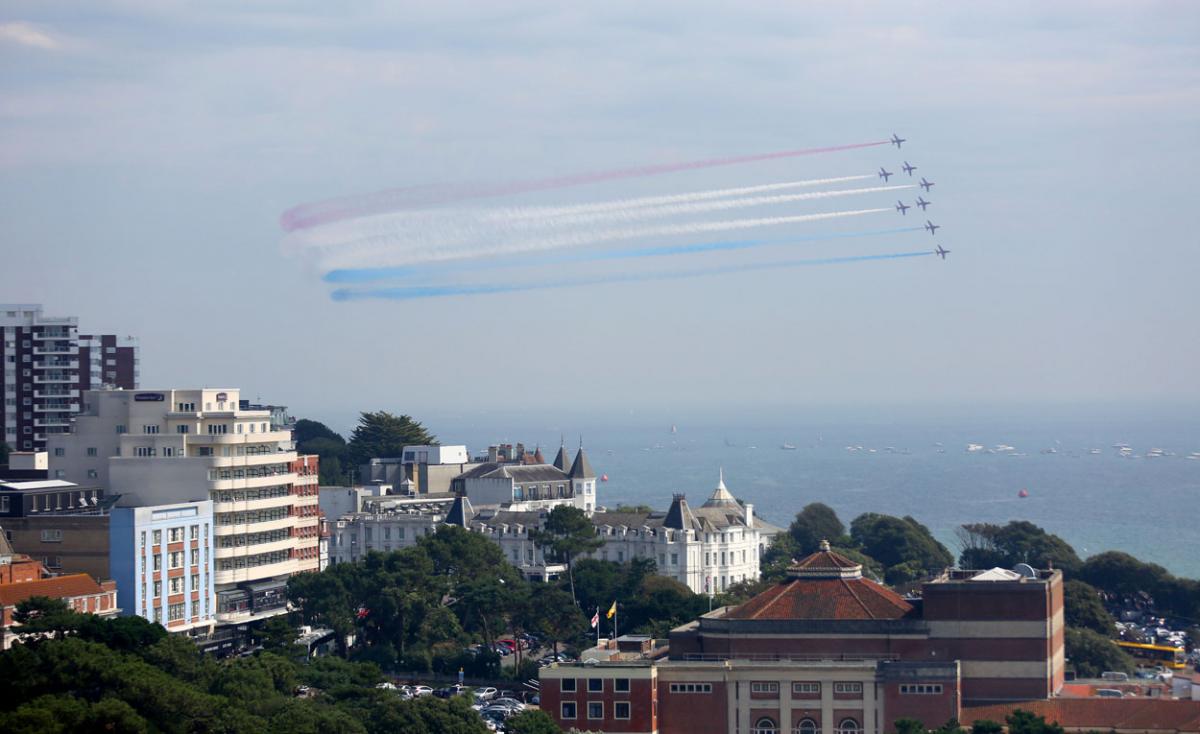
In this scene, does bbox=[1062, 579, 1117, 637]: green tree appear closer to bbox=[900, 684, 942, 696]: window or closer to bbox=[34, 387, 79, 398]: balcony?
bbox=[900, 684, 942, 696]: window

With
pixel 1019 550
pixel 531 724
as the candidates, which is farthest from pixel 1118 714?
pixel 1019 550

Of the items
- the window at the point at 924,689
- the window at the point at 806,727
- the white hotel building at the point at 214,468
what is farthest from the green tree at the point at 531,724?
the white hotel building at the point at 214,468

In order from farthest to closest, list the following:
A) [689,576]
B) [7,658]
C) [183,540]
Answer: [689,576] < [183,540] < [7,658]

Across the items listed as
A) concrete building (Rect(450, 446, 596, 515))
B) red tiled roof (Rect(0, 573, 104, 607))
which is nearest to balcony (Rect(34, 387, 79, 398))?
concrete building (Rect(450, 446, 596, 515))

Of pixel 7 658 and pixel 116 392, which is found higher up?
pixel 116 392

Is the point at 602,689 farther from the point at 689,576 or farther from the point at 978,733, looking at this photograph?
the point at 689,576

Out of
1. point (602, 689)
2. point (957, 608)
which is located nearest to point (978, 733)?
point (957, 608)
